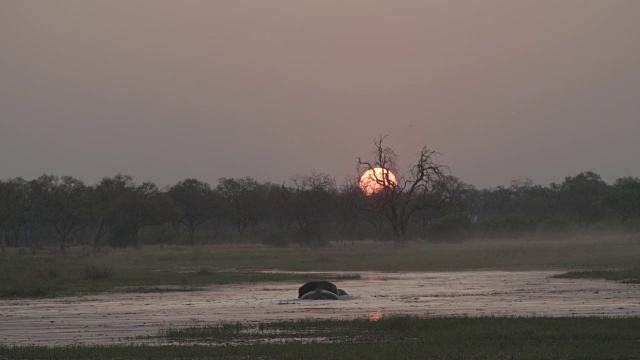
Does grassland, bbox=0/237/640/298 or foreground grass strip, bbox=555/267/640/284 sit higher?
grassland, bbox=0/237/640/298

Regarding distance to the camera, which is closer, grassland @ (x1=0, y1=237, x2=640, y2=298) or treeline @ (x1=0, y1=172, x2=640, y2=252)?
grassland @ (x1=0, y1=237, x2=640, y2=298)

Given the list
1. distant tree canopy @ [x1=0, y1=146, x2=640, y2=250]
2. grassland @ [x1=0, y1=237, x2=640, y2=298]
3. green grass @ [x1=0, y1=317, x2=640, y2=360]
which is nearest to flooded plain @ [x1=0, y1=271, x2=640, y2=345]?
green grass @ [x1=0, y1=317, x2=640, y2=360]

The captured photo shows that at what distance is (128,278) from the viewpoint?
47.7 m

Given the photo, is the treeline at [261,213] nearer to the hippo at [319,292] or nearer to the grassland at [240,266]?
the grassland at [240,266]

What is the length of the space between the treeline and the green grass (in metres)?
67.8

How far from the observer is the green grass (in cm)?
1770

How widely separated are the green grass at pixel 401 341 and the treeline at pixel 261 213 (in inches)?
2668

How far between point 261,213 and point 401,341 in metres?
125

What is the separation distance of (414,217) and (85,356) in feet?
460

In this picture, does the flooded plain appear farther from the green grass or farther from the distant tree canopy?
the distant tree canopy

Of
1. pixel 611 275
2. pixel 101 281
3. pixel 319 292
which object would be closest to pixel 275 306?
pixel 319 292

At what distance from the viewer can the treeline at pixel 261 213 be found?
360 ft

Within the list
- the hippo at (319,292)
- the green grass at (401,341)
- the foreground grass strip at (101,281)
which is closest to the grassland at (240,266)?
A: the foreground grass strip at (101,281)

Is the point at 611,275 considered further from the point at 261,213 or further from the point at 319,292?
the point at 261,213
